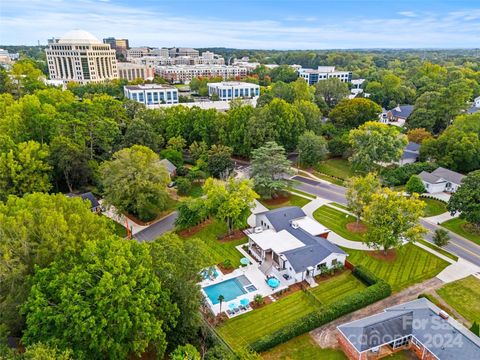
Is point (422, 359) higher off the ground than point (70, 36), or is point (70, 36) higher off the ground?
point (70, 36)

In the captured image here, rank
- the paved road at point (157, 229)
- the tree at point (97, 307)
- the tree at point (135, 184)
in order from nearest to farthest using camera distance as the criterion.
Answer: the tree at point (97, 307) < the paved road at point (157, 229) < the tree at point (135, 184)

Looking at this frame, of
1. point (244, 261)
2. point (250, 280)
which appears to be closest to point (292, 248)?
point (244, 261)

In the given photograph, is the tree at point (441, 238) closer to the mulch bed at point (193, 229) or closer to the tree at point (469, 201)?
the tree at point (469, 201)

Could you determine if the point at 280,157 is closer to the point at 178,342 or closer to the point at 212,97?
the point at 178,342

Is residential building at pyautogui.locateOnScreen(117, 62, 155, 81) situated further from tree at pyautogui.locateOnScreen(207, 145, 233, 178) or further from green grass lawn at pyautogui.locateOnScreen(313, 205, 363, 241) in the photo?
green grass lawn at pyautogui.locateOnScreen(313, 205, 363, 241)

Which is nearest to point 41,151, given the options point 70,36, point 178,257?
point 178,257

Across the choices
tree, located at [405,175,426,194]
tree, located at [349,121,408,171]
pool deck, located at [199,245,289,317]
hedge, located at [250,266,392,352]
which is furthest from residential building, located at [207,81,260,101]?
hedge, located at [250,266,392,352]

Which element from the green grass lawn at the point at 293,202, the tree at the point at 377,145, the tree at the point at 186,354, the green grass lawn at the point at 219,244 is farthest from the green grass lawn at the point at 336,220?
the tree at the point at 186,354
